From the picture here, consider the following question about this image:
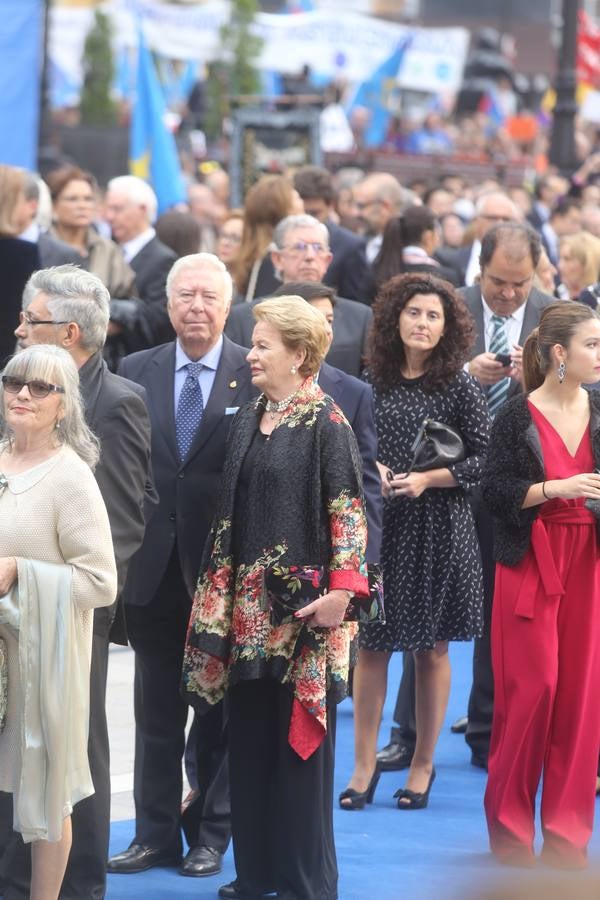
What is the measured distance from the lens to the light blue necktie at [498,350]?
726 centimetres

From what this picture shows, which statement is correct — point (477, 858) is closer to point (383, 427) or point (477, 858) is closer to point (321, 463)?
point (321, 463)

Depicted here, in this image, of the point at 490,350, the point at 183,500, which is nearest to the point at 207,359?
the point at 183,500

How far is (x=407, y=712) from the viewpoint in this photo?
7.37m

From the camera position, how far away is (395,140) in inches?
1118

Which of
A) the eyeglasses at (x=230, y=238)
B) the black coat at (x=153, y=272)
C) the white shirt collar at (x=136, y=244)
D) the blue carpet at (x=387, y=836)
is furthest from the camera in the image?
the eyeglasses at (x=230, y=238)

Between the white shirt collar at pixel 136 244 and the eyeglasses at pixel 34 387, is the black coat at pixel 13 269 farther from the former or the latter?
the eyeglasses at pixel 34 387

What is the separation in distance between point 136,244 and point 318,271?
7.75 feet

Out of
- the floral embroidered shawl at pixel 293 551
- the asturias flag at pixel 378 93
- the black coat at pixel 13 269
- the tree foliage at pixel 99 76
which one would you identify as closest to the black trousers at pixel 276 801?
the floral embroidered shawl at pixel 293 551

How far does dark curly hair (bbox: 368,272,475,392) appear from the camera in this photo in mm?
6605

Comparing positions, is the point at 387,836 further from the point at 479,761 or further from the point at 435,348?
the point at 435,348

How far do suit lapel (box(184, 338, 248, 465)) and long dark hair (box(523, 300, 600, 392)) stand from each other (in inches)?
41.6

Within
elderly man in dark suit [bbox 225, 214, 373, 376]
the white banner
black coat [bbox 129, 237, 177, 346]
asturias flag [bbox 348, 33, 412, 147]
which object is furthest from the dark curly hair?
the white banner

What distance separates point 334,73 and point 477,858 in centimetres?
2450

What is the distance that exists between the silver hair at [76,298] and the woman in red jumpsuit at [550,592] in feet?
5.26
